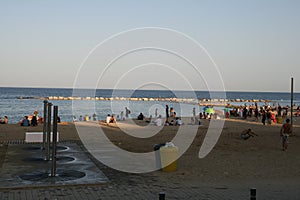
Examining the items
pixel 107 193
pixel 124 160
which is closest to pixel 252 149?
pixel 124 160

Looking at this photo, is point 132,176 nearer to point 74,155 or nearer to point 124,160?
point 124,160

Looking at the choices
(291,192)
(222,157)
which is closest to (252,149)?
(222,157)

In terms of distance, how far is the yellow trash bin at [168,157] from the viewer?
428 inches

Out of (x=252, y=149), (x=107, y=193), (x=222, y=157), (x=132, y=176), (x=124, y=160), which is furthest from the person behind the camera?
(x=252, y=149)

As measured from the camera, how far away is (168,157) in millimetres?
10914

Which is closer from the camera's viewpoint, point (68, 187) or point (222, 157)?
point (68, 187)

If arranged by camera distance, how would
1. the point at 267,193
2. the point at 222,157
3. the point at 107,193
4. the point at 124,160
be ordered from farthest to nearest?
the point at 222,157
the point at 124,160
the point at 267,193
the point at 107,193

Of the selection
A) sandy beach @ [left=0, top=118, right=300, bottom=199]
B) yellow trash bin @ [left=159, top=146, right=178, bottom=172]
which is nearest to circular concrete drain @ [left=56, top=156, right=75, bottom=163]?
sandy beach @ [left=0, top=118, right=300, bottom=199]

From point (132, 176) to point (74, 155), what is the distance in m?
3.70

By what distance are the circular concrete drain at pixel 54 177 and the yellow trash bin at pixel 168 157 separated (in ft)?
7.57

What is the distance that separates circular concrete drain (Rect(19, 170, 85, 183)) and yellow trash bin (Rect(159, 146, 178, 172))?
231 cm

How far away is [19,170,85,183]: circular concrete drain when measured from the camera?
30.2 ft

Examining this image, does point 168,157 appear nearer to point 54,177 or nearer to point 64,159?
point 54,177

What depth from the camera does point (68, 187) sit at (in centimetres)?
856
